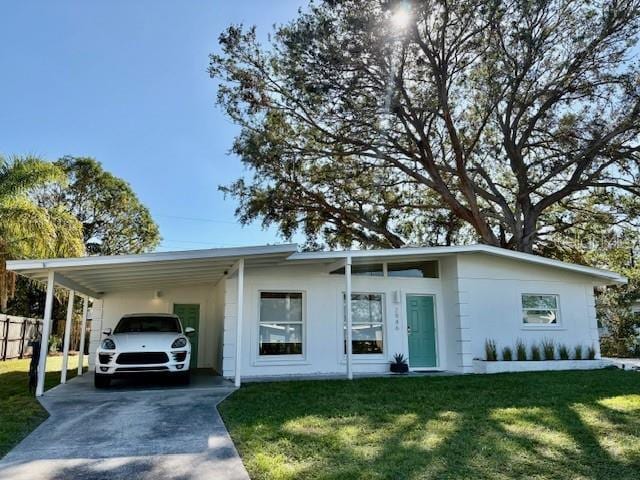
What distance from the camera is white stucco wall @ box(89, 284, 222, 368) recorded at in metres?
13.9

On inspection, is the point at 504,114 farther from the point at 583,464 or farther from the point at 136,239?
the point at 136,239

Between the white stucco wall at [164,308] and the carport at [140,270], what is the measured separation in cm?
157

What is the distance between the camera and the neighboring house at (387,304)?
11.1 metres

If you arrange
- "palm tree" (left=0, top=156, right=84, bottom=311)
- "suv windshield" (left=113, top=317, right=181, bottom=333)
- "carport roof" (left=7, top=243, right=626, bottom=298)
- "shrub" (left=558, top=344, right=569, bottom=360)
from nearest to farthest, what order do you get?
"carport roof" (left=7, top=243, right=626, bottom=298), "suv windshield" (left=113, top=317, right=181, bottom=333), "shrub" (left=558, top=344, right=569, bottom=360), "palm tree" (left=0, top=156, right=84, bottom=311)

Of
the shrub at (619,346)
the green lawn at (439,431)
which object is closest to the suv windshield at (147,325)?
the green lawn at (439,431)

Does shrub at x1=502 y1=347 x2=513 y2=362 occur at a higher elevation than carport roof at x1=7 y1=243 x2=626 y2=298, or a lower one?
lower

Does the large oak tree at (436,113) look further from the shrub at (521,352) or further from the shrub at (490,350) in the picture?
the shrub at (490,350)

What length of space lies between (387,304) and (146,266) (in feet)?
19.1

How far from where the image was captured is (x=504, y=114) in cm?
1669

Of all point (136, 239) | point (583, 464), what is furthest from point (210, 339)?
point (136, 239)

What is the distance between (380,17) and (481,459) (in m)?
11.9

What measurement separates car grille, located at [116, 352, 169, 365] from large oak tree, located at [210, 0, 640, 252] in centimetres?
883

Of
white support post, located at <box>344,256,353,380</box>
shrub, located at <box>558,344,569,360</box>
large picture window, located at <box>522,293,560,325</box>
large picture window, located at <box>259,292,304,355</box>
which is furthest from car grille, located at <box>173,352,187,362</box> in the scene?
shrub, located at <box>558,344,569,360</box>

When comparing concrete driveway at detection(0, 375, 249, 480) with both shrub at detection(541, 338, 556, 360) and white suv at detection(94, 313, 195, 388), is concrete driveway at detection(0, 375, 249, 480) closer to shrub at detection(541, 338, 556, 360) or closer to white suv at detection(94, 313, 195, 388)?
white suv at detection(94, 313, 195, 388)
